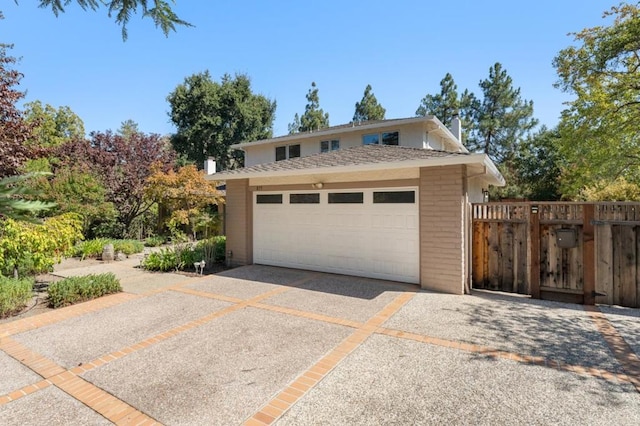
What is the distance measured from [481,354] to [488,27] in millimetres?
10925

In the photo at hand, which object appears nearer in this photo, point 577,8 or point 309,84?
point 577,8

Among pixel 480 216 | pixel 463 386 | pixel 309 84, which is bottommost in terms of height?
pixel 463 386

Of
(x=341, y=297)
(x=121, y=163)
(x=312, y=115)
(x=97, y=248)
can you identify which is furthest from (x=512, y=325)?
(x=312, y=115)

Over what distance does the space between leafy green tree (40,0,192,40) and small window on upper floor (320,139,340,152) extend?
51.4 ft

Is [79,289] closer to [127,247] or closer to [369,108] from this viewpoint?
[127,247]

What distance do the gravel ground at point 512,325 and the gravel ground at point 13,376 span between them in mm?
4990

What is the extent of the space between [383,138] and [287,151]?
20.7ft

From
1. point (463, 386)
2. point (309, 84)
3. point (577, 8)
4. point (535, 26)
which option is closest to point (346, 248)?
point (463, 386)

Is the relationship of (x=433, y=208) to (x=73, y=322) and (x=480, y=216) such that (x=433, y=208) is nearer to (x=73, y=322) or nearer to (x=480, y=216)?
(x=480, y=216)

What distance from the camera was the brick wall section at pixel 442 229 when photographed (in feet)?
24.3

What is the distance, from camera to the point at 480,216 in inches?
314

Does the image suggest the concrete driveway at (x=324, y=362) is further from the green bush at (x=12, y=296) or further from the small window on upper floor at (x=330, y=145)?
the small window on upper floor at (x=330, y=145)

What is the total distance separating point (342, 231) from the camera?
9297 millimetres

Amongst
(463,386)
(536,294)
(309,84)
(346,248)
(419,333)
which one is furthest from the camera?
(309,84)
